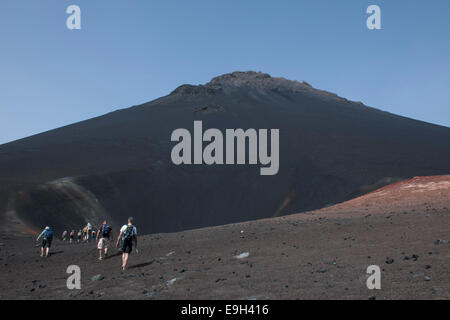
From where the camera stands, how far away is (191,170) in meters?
55.3

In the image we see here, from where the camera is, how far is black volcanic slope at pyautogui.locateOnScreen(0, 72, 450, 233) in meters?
37.4

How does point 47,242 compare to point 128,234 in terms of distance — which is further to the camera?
point 47,242

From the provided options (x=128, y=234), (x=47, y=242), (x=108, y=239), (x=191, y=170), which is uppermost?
(x=191, y=170)

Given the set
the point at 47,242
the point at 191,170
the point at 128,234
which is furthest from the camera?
the point at 191,170

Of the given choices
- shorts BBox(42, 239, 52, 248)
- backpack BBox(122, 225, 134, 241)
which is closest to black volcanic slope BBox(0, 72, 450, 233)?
shorts BBox(42, 239, 52, 248)

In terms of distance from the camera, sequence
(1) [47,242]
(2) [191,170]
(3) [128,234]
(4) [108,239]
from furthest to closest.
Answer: (2) [191,170]
(1) [47,242]
(4) [108,239]
(3) [128,234]

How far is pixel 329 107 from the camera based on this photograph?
309 feet

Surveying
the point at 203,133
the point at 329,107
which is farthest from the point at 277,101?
the point at 203,133

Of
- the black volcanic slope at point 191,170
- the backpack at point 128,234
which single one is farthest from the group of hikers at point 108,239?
the black volcanic slope at point 191,170

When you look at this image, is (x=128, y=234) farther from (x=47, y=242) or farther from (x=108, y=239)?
(x=47, y=242)

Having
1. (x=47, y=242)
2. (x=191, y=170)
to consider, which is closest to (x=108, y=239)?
(x=47, y=242)

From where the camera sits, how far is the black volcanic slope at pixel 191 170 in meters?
37.4
